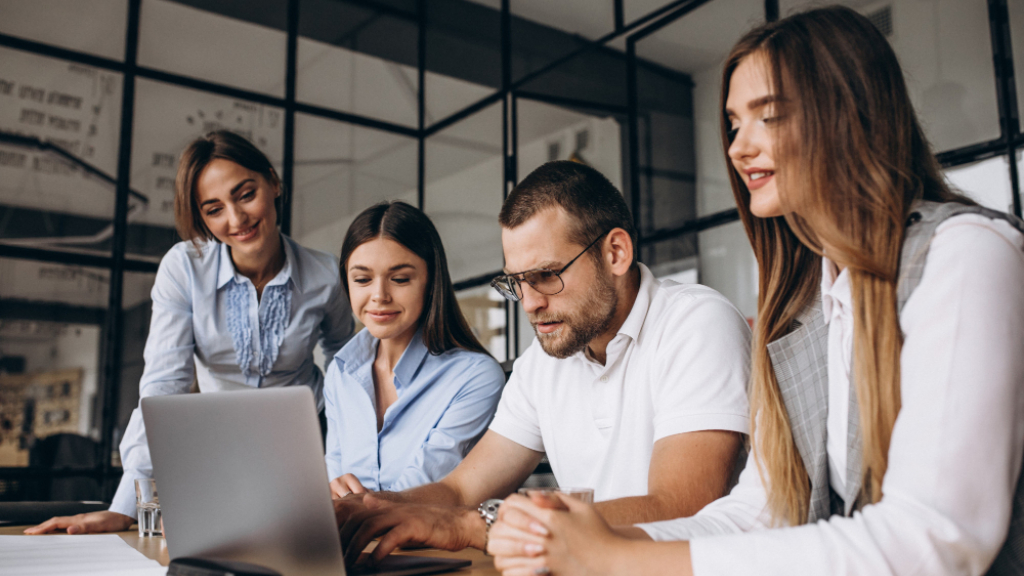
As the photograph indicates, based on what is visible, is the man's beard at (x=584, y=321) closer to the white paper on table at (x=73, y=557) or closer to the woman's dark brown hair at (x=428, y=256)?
the woman's dark brown hair at (x=428, y=256)

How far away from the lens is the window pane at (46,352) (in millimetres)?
4016

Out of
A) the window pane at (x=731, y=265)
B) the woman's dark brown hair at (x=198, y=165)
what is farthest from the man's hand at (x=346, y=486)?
the window pane at (x=731, y=265)

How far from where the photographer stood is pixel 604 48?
489 centimetres

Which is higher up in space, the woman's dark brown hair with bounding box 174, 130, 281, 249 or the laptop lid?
the woman's dark brown hair with bounding box 174, 130, 281, 249

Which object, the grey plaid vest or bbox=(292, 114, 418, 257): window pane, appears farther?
bbox=(292, 114, 418, 257): window pane

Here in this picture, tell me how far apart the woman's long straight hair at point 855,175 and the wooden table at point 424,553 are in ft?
1.33

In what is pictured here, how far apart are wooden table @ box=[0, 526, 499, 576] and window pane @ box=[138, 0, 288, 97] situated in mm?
3827

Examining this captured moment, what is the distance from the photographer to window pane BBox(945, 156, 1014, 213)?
2.86 meters

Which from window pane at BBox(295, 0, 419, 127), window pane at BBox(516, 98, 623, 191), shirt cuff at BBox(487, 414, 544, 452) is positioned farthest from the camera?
window pane at BBox(295, 0, 419, 127)

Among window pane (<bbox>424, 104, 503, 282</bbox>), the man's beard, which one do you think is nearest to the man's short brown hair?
the man's beard

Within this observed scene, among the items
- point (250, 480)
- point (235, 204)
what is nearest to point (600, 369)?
point (250, 480)

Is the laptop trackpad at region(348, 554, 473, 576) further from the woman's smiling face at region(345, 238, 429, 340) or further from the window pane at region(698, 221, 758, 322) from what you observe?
the window pane at region(698, 221, 758, 322)

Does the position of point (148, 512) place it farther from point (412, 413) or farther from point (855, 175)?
point (855, 175)

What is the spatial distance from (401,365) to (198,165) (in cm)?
91
